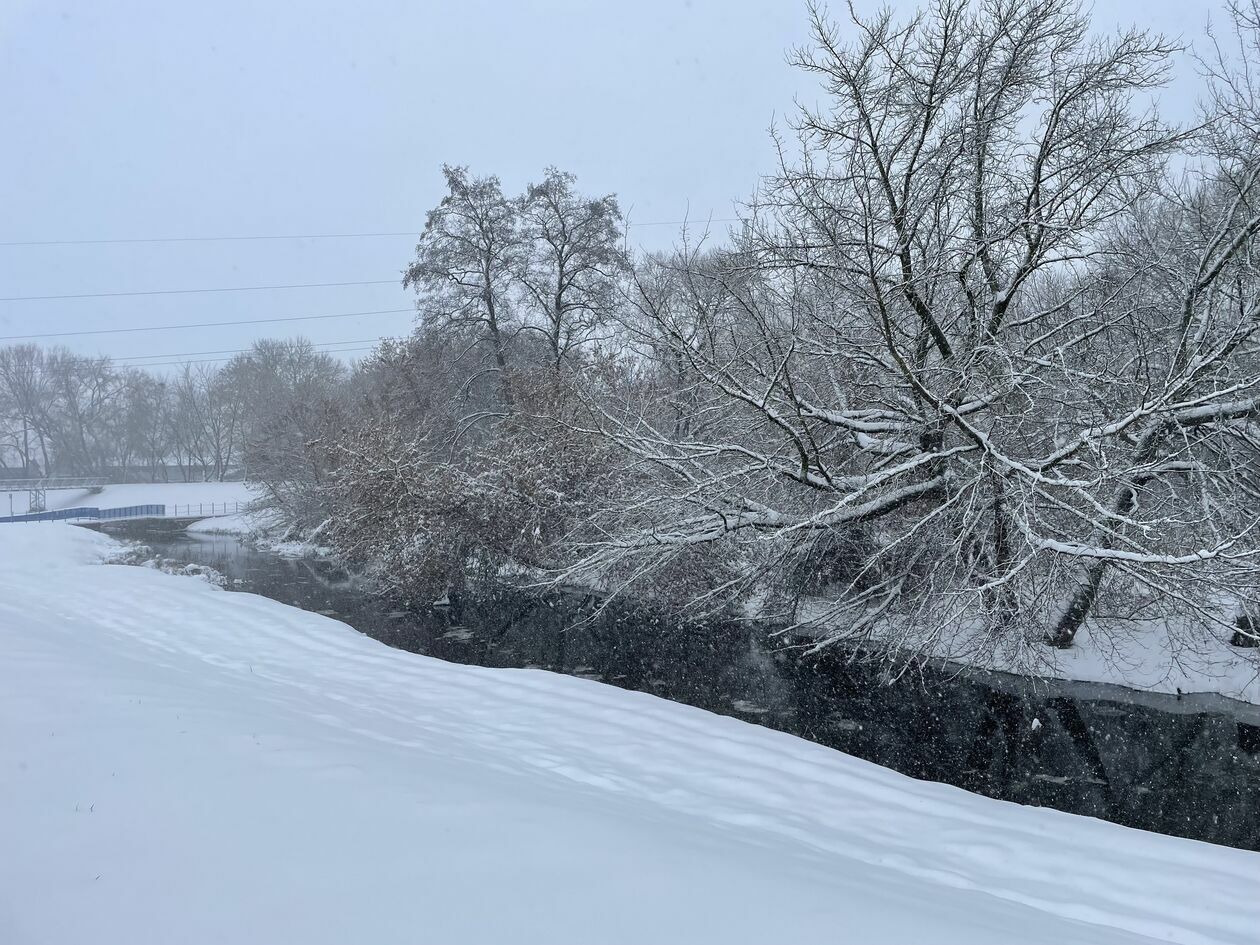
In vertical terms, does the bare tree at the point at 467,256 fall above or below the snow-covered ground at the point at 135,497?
above

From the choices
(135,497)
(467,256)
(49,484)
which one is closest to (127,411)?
(49,484)

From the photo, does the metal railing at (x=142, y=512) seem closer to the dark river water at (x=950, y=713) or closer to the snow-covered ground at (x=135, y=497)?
the snow-covered ground at (x=135, y=497)

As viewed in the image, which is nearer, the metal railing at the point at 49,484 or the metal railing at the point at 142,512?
the metal railing at the point at 142,512

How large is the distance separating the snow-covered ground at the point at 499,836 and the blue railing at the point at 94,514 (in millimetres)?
43587

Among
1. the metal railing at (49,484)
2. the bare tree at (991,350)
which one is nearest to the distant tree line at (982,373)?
the bare tree at (991,350)

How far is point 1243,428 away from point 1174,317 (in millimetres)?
1856

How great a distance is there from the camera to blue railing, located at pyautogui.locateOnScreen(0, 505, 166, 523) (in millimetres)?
43812

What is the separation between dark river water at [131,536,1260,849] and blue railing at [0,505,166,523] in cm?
3771

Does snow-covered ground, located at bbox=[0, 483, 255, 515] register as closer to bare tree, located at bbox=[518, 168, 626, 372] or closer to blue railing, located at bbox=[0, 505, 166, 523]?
blue railing, located at bbox=[0, 505, 166, 523]

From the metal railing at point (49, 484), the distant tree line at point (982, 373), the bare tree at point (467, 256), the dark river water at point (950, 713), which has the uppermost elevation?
the bare tree at point (467, 256)

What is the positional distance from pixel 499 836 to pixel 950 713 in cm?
758

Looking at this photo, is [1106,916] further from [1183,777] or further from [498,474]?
[498,474]

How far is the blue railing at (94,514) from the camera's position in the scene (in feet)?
144

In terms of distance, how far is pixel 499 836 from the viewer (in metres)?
3.57
